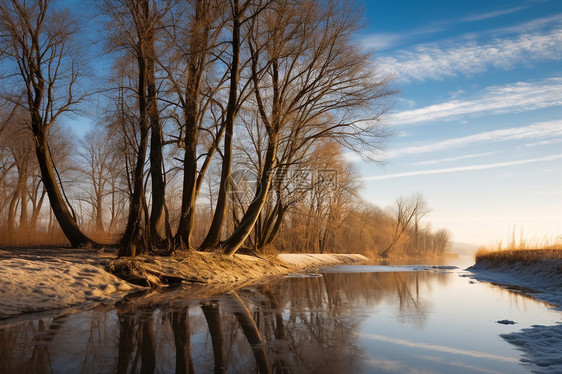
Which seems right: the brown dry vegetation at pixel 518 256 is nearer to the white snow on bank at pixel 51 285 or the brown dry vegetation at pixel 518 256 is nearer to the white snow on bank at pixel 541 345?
the white snow on bank at pixel 541 345

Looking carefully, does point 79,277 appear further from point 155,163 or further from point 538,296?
point 538,296

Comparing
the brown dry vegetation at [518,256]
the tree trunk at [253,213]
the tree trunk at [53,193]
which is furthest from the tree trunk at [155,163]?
the brown dry vegetation at [518,256]

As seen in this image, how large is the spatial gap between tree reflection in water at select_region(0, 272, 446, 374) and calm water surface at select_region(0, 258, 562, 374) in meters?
0.01

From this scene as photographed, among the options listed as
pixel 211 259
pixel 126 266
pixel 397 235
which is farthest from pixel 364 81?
pixel 397 235

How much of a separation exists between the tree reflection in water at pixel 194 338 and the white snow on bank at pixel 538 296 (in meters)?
1.51

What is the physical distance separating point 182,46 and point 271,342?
11439 mm

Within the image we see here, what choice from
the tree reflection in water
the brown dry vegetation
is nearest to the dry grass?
the brown dry vegetation

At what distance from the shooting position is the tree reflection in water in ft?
12.6

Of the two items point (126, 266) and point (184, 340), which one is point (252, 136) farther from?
point (184, 340)

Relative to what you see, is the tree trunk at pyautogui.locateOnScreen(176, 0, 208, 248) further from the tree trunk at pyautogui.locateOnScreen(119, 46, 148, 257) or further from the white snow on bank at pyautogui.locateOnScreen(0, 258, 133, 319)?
the white snow on bank at pyautogui.locateOnScreen(0, 258, 133, 319)

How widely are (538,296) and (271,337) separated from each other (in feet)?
23.6

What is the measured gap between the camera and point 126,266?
10.1m

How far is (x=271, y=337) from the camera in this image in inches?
199

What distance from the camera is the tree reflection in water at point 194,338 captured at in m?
3.84
